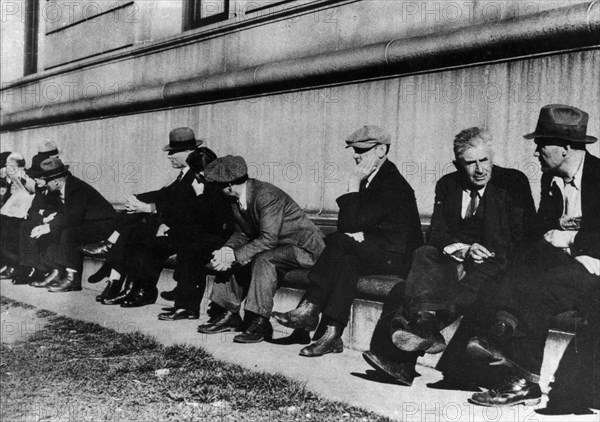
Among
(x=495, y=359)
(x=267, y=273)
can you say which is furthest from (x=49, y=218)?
(x=495, y=359)

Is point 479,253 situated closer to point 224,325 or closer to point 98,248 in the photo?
point 224,325

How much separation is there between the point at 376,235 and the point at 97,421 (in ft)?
7.99

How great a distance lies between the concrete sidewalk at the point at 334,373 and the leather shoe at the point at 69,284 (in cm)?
97

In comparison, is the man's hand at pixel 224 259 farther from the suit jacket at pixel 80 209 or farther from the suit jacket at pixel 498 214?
the suit jacket at pixel 80 209

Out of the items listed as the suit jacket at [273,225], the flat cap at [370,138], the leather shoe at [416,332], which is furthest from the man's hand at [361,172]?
the leather shoe at [416,332]

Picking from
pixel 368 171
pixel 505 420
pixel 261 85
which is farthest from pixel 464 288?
pixel 261 85

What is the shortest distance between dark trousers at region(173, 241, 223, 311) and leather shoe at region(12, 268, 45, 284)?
2.89 metres

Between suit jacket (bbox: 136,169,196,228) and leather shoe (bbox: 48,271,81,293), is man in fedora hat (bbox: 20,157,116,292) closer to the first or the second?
leather shoe (bbox: 48,271,81,293)

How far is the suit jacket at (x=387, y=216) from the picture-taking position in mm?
4836

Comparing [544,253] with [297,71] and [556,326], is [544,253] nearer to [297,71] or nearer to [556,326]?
[556,326]

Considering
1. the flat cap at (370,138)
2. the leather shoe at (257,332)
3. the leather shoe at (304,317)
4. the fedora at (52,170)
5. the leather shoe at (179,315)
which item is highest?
the flat cap at (370,138)

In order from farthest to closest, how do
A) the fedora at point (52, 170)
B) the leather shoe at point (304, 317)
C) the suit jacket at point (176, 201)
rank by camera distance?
the fedora at point (52, 170) → the suit jacket at point (176, 201) → the leather shoe at point (304, 317)

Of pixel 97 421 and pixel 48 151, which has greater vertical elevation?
pixel 48 151

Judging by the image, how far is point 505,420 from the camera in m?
3.56
